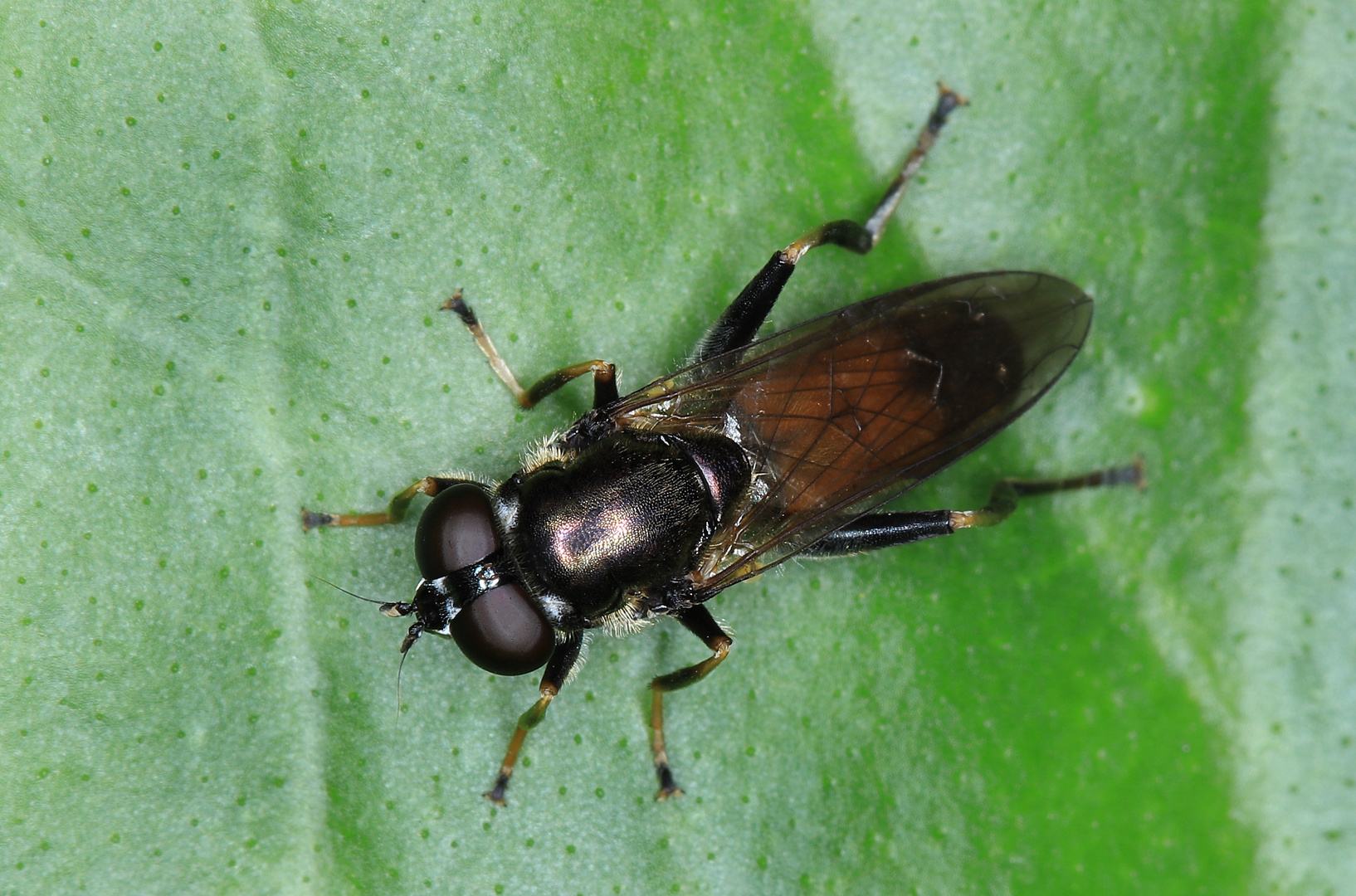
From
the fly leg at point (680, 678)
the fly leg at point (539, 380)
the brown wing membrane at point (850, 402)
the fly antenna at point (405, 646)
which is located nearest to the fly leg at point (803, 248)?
the brown wing membrane at point (850, 402)

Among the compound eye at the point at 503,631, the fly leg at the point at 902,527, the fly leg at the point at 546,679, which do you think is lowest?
the fly leg at the point at 902,527

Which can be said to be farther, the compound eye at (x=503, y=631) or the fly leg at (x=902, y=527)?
the fly leg at (x=902, y=527)

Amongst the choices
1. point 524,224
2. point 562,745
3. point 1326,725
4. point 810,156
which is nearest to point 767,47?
point 810,156

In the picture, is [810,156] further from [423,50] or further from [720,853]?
[720,853]

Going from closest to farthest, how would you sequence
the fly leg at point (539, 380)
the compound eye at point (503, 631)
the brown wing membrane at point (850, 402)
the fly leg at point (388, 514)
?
the compound eye at point (503, 631), the fly leg at point (388, 514), the fly leg at point (539, 380), the brown wing membrane at point (850, 402)

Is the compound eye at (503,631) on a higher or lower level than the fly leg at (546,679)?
higher

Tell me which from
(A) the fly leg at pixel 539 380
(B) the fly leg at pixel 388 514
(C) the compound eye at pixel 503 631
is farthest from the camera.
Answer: (A) the fly leg at pixel 539 380

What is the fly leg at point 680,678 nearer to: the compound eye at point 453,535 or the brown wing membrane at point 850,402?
the brown wing membrane at point 850,402
